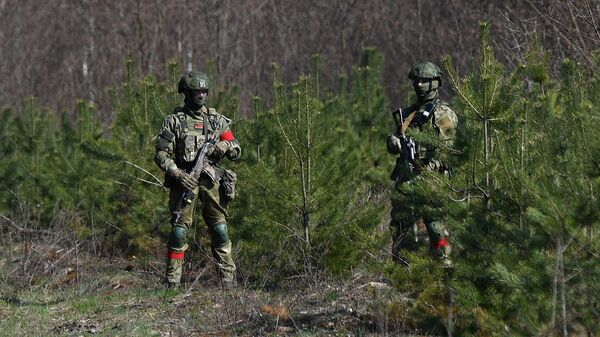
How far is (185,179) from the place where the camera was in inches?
348

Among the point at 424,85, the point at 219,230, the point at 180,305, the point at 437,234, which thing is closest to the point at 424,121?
the point at 424,85

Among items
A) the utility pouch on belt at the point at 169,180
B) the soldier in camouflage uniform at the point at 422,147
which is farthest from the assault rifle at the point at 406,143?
the utility pouch on belt at the point at 169,180

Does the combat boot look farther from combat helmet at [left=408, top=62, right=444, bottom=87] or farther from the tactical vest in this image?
combat helmet at [left=408, top=62, right=444, bottom=87]

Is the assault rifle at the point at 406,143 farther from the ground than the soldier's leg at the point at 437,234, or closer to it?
farther from the ground

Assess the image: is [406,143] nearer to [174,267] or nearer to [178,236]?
[178,236]

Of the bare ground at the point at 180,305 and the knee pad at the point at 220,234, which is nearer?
the bare ground at the point at 180,305

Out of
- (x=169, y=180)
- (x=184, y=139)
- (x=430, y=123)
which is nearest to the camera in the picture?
(x=430, y=123)

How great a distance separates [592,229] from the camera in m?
5.35

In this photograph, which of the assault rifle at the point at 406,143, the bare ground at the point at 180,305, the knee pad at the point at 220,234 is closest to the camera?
the bare ground at the point at 180,305

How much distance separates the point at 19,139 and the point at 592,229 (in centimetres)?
1099

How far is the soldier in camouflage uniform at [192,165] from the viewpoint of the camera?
8945 mm

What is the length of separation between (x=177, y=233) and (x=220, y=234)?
→ 0.37 metres

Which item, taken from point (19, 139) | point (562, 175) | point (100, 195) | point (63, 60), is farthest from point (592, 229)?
point (63, 60)

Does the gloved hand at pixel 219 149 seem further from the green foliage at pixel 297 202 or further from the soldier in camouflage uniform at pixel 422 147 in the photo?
the soldier in camouflage uniform at pixel 422 147
